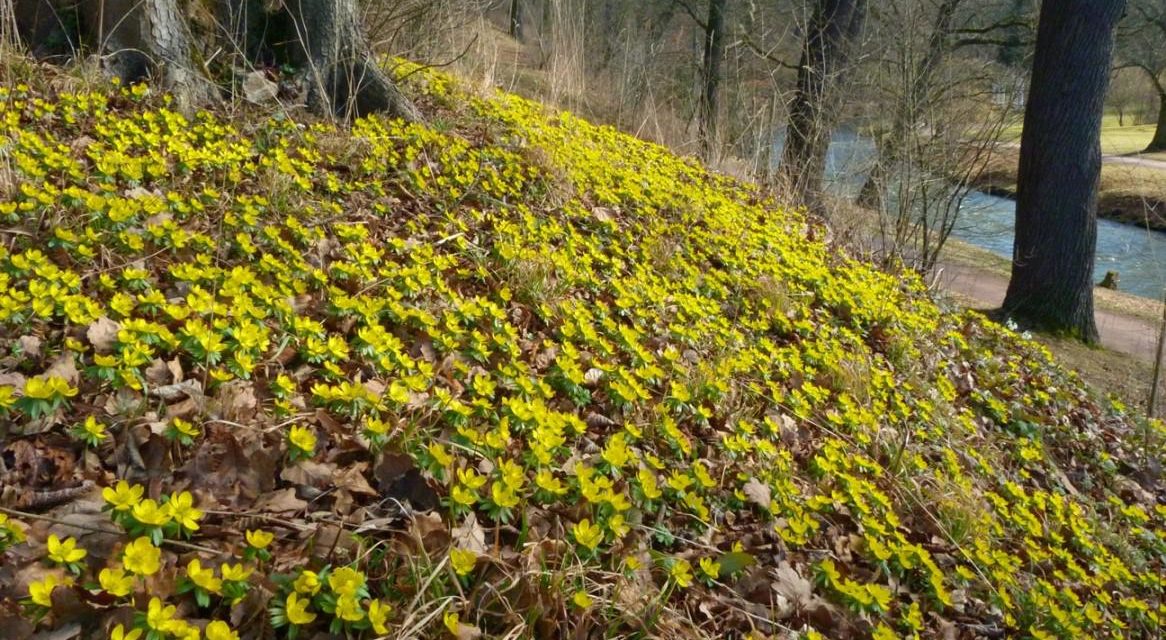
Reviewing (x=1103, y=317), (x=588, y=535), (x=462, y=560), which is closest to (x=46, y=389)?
(x=462, y=560)

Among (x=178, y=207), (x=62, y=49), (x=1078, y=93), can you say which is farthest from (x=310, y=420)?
(x=1078, y=93)

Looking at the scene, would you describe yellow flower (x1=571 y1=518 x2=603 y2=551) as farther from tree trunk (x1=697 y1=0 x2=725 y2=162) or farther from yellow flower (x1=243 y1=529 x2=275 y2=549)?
tree trunk (x1=697 y1=0 x2=725 y2=162)

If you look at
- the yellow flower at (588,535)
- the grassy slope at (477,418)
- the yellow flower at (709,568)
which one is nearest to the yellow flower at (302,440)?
the grassy slope at (477,418)

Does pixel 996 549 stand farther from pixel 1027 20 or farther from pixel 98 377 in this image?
pixel 1027 20

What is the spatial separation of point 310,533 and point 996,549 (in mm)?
2722

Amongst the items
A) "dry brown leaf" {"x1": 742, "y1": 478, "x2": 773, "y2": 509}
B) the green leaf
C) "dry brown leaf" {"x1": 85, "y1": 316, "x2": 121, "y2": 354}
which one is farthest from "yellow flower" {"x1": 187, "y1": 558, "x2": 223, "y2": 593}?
"dry brown leaf" {"x1": 742, "y1": 478, "x2": 773, "y2": 509}

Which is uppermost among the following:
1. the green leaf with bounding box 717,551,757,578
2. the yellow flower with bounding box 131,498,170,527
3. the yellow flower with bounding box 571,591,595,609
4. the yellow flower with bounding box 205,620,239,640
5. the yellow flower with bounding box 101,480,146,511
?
the yellow flower with bounding box 101,480,146,511

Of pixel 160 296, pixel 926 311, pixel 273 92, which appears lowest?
pixel 926 311

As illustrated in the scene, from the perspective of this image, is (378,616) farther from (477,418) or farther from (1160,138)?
(1160,138)

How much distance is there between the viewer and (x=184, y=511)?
1.61m

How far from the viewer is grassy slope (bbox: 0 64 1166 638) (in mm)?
1793

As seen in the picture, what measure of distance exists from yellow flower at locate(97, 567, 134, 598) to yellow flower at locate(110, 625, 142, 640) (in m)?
0.07

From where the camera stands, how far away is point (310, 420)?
215 centimetres

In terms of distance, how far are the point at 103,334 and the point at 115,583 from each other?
1007 mm
